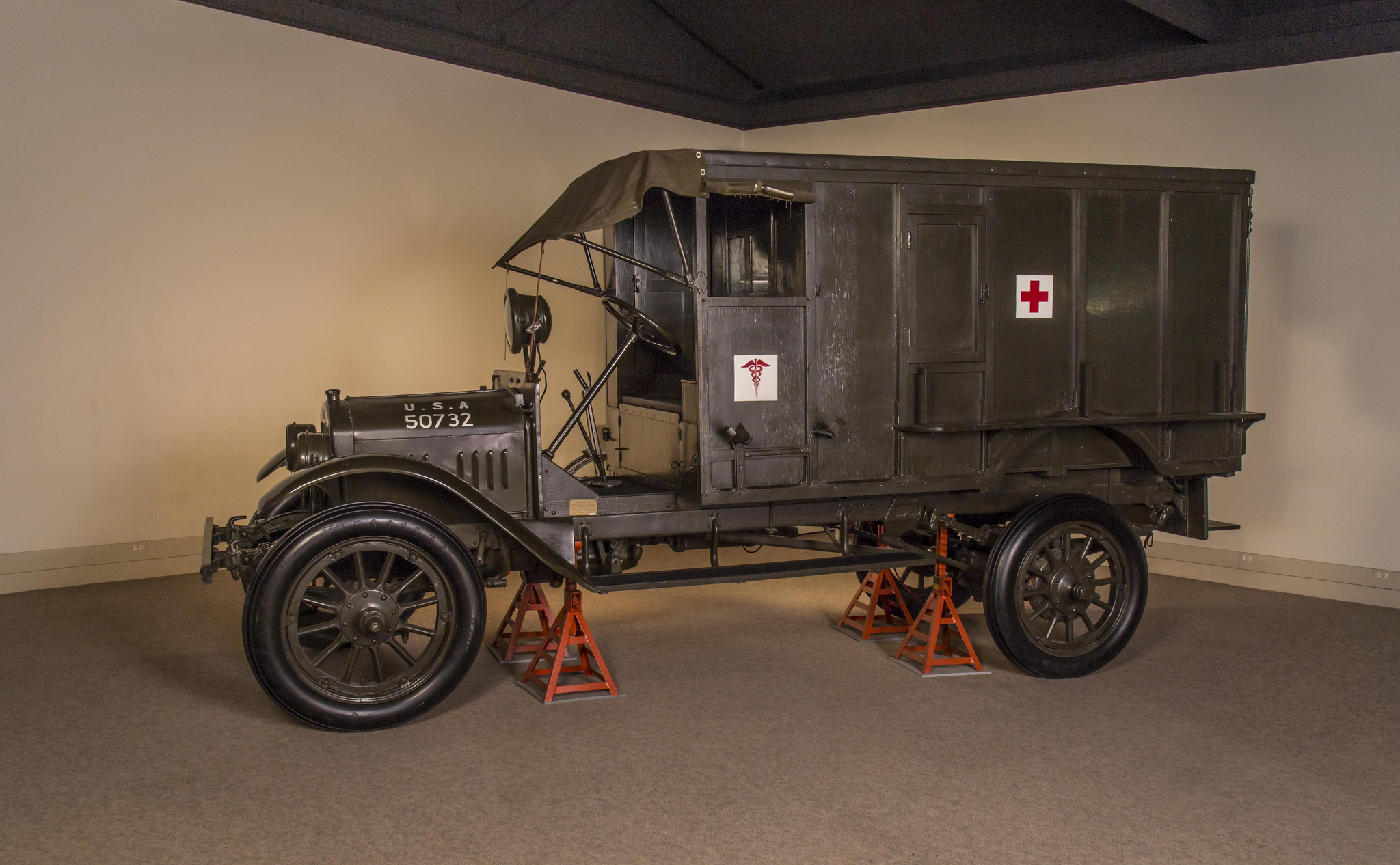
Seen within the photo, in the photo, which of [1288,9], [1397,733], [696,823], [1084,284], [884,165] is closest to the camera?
[696,823]

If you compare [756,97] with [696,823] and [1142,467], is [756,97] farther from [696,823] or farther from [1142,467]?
[696,823]

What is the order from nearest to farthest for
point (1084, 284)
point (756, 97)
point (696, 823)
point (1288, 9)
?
point (696, 823) < point (1084, 284) < point (1288, 9) < point (756, 97)

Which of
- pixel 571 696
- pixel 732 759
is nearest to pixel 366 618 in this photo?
pixel 571 696

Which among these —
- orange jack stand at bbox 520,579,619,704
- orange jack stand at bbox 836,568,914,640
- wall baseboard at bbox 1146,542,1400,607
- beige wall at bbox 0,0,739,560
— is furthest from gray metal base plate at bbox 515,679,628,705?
wall baseboard at bbox 1146,542,1400,607

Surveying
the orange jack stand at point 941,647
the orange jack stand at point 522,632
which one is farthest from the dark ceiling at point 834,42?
the orange jack stand at point 522,632

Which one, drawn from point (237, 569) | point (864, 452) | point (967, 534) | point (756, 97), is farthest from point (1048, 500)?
point (756, 97)

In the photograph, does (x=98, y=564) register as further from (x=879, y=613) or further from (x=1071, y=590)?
(x=1071, y=590)

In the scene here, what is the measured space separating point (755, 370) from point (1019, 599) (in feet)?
5.50

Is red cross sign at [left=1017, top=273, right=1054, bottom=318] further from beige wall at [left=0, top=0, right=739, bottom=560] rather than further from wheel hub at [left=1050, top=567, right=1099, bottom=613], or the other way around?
beige wall at [left=0, top=0, right=739, bottom=560]

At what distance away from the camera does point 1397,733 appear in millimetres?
4176

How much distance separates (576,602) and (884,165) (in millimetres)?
2379

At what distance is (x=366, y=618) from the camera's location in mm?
4129

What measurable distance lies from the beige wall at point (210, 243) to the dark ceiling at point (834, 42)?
0.32 metres

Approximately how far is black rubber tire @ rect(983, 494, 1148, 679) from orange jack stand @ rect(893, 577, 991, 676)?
0.17 meters
